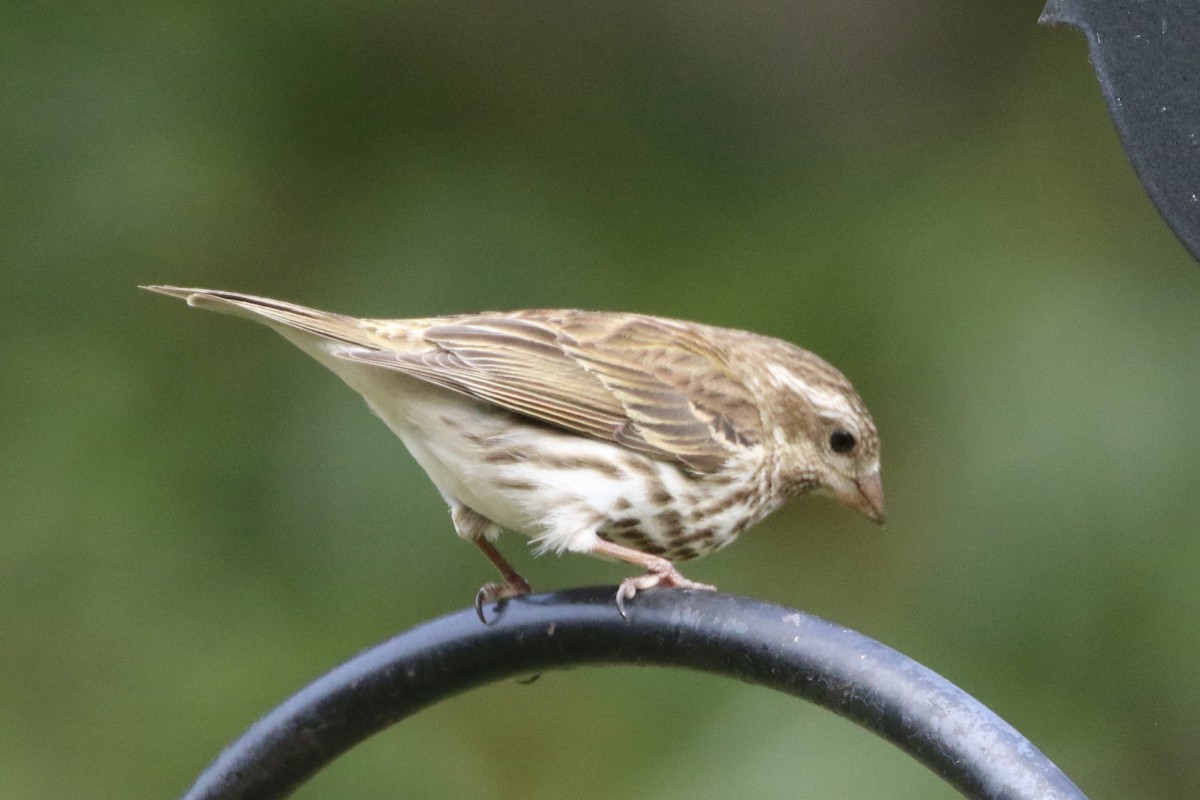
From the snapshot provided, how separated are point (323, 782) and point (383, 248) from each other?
1649mm

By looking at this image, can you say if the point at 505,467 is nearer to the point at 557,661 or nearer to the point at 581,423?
the point at 581,423

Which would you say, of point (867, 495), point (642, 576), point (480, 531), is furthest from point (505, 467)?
point (867, 495)

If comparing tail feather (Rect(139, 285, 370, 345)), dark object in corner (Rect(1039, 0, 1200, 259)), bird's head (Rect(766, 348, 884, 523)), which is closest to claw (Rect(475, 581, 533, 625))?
tail feather (Rect(139, 285, 370, 345))

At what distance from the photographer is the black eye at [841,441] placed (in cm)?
439

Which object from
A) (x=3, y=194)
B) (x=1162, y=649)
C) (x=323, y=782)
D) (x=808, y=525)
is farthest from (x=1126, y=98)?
Answer: (x=3, y=194)

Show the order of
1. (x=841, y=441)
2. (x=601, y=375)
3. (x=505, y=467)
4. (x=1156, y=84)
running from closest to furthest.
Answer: (x=1156, y=84), (x=505, y=467), (x=601, y=375), (x=841, y=441)

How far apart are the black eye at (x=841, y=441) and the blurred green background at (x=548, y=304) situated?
80 cm

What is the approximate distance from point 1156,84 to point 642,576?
1.30 metres

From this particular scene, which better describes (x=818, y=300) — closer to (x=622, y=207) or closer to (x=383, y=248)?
(x=622, y=207)

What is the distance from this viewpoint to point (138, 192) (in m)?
5.38

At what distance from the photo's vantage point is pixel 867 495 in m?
4.46

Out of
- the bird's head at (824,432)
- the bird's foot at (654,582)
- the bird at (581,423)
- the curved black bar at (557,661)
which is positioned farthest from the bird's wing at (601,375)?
the curved black bar at (557,661)

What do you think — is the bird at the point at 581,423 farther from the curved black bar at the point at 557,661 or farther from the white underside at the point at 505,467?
the curved black bar at the point at 557,661

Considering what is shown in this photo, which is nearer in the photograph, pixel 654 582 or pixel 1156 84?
pixel 1156 84
